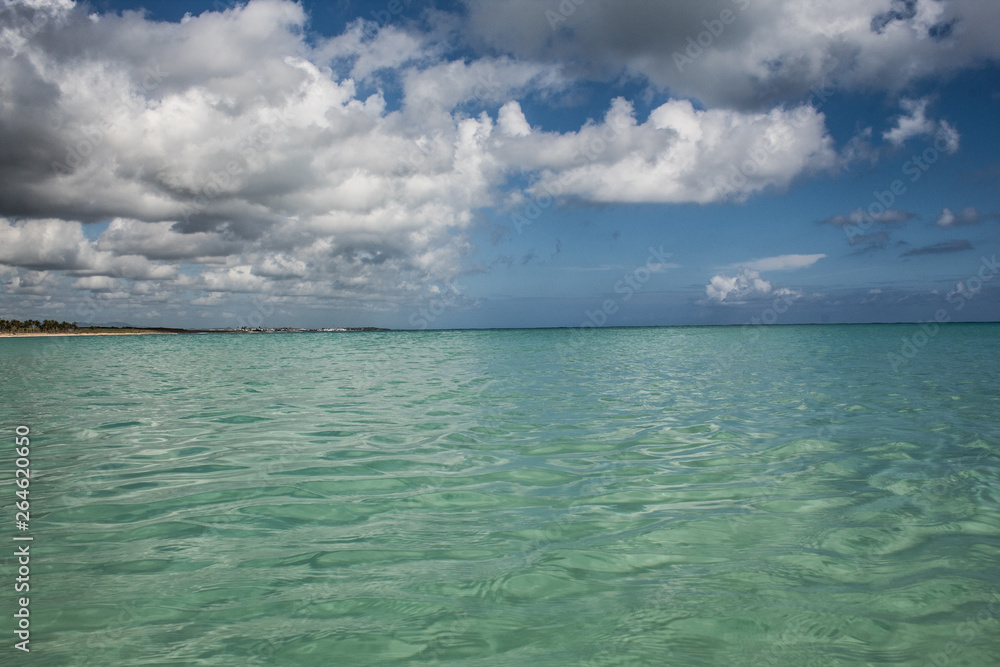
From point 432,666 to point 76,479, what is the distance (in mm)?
7365

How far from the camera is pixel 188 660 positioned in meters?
3.74

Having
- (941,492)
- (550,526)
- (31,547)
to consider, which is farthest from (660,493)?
(31,547)

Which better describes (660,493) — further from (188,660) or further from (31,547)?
(31,547)

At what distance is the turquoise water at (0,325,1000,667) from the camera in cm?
396

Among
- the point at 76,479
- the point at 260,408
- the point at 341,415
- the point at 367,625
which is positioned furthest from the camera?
the point at 260,408

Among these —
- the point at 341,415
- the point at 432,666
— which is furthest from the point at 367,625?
the point at 341,415

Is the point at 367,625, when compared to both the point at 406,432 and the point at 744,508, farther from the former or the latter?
the point at 406,432

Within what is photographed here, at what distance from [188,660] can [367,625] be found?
1164mm

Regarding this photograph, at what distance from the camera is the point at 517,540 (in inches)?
226

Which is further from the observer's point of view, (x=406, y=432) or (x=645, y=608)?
(x=406, y=432)

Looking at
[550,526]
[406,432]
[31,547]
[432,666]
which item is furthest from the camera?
[406,432]

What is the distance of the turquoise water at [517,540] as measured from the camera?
3955 millimetres

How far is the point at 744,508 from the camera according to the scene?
6637mm

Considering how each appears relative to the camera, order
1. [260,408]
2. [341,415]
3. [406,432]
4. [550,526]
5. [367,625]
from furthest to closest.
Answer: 1. [260,408]
2. [341,415]
3. [406,432]
4. [550,526]
5. [367,625]
